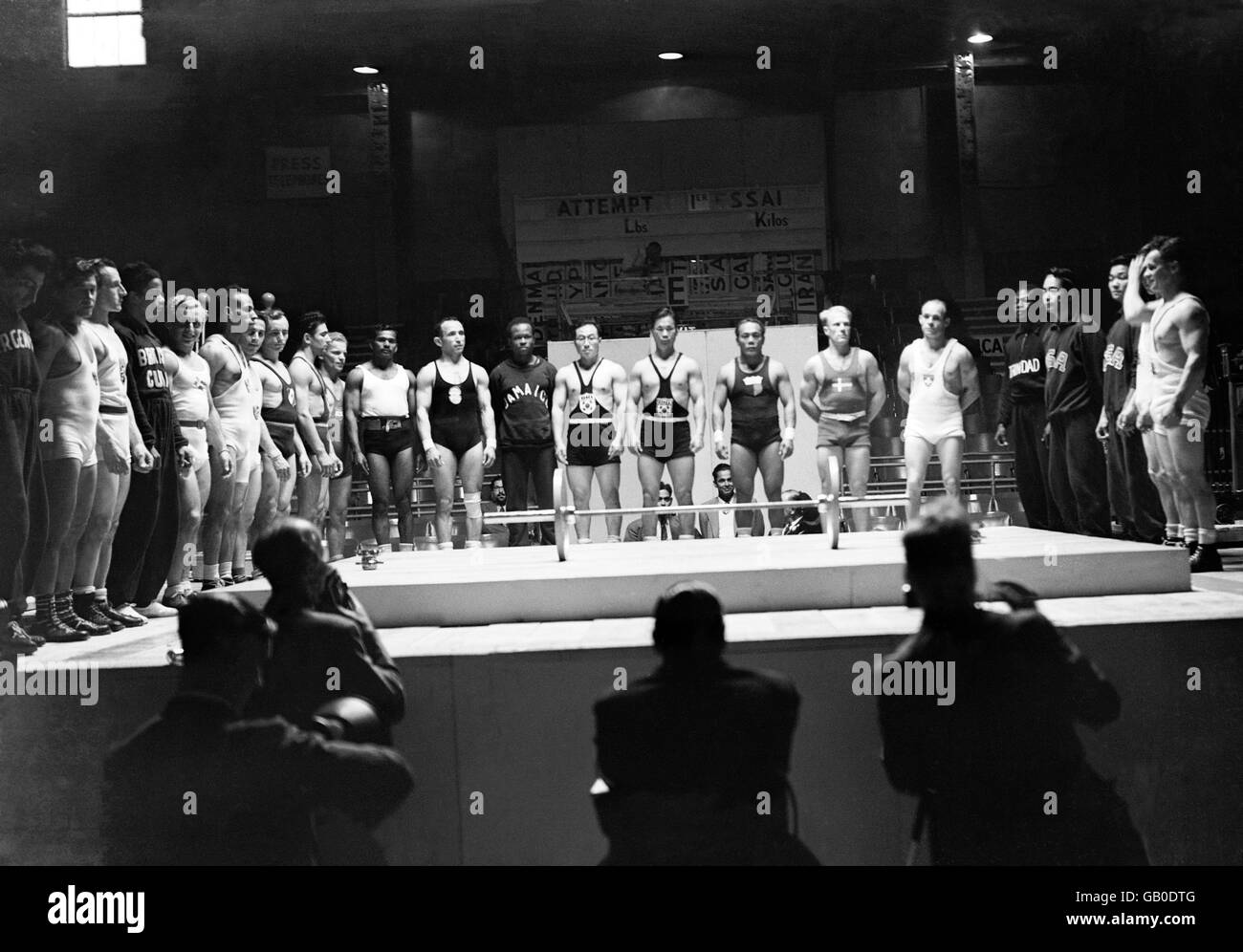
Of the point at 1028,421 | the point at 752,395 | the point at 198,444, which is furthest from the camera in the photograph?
the point at 198,444

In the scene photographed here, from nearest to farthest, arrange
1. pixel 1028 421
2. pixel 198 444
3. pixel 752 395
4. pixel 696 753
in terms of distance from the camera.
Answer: pixel 696 753 < pixel 752 395 < pixel 1028 421 < pixel 198 444

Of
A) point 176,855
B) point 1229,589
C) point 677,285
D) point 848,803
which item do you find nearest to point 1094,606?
point 1229,589

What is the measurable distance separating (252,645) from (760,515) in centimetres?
138

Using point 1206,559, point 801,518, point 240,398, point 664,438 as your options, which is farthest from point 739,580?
point 240,398

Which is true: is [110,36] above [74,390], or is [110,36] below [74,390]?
above

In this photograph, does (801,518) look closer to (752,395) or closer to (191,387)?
(752,395)

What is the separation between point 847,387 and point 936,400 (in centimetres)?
23

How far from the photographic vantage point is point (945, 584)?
3.12m

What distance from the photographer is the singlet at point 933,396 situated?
3.22 m

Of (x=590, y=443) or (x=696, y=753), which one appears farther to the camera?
(x=590, y=443)

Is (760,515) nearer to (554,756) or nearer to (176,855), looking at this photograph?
(554,756)

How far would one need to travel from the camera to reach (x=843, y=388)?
3.26 m

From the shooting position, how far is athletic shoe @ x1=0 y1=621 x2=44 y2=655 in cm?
326

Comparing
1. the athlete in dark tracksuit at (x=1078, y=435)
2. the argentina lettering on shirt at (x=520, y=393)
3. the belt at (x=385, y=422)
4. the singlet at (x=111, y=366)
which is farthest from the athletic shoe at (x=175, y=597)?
the athlete in dark tracksuit at (x=1078, y=435)
